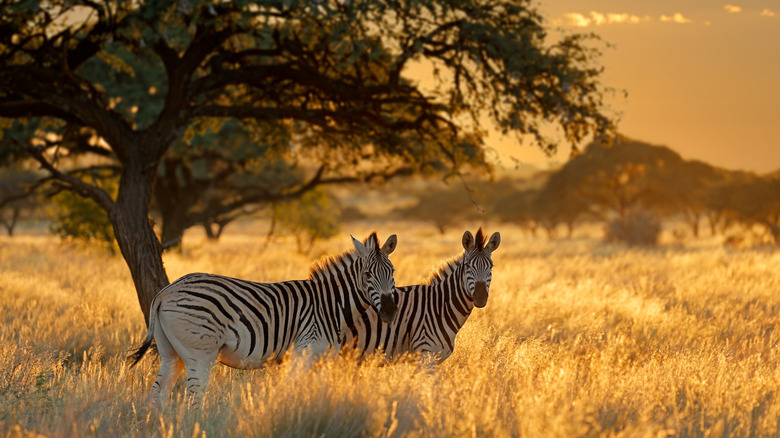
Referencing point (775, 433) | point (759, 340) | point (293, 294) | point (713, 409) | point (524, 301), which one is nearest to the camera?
point (775, 433)

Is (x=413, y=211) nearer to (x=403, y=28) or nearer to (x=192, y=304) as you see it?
(x=403, y=28)

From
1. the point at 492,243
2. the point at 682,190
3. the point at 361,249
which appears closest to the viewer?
the point at 361,249

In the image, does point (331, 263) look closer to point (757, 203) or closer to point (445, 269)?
point (445, 269)

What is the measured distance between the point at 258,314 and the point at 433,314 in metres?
1.93

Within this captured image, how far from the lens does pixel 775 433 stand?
532cm

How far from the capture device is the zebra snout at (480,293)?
687cm

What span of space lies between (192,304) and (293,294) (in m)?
1.08

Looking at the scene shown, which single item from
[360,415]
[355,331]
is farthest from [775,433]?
[355,331]

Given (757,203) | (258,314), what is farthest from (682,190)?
(258,314)

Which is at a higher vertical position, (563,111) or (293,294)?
(563,111)

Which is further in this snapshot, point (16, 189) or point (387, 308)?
point (16, 189)

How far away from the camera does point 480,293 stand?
6891 mm

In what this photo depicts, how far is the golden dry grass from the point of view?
4.84 metres

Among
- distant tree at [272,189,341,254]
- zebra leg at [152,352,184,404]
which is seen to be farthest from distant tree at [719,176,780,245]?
zebra leg at [152,352,184,404]
